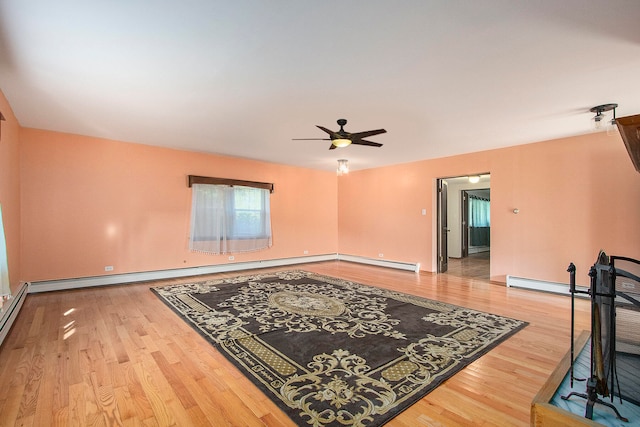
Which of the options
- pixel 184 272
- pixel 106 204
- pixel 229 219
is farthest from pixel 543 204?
pixel 106 204

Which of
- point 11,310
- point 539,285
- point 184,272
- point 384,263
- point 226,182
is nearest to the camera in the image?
point 11,310

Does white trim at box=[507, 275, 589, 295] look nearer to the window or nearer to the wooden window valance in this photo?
the window

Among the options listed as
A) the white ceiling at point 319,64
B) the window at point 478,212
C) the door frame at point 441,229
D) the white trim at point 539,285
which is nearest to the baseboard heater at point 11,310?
the white ceiling at point 319,64

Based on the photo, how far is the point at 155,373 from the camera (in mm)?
2141

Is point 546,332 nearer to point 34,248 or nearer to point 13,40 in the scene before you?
point 13,40

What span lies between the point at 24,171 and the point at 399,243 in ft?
22.2

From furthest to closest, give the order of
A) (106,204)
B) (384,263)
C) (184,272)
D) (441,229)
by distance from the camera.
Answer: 1. (384,263)
2. (441,229)
3. (184,272)
4. (106,204)

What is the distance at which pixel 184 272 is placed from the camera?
564 cm

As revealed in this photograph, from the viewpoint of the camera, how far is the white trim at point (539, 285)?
14.7 feet

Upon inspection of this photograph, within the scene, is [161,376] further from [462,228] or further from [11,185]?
[462,228]

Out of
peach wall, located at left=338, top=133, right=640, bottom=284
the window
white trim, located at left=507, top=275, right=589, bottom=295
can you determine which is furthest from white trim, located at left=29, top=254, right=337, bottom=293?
the window

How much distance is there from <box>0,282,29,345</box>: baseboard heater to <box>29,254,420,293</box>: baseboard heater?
435mm

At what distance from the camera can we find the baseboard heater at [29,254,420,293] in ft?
14.8

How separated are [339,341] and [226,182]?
435 centimetres
